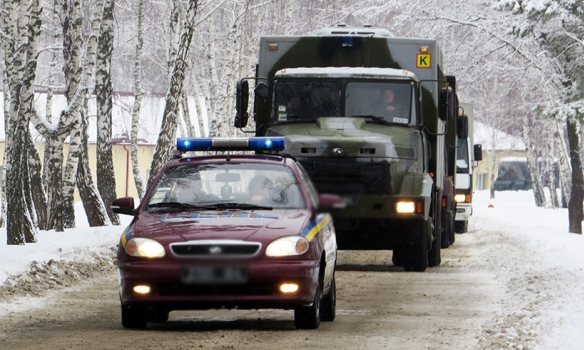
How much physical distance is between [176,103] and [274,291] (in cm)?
1945

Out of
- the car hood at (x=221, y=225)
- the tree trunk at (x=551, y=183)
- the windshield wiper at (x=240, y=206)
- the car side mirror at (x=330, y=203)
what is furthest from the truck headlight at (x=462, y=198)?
the tree trunk at (x=551, y=183)

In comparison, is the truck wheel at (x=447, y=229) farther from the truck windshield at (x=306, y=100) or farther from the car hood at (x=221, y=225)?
the car hood at (x=221, y=225)

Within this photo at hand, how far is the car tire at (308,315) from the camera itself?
10336 mm

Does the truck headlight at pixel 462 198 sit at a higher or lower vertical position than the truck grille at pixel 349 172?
A: lower

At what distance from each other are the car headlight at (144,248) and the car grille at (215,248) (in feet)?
0.46

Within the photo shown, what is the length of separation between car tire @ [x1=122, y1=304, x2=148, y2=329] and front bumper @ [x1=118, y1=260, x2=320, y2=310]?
484 mm

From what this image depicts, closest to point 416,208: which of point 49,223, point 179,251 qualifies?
point 179,251

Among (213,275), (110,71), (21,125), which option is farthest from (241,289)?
(110,71)

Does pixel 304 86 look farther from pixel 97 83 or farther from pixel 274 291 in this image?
pixel 97 83

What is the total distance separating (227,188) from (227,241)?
1.29m

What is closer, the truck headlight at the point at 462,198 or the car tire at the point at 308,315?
the car tire at the point at 308,315

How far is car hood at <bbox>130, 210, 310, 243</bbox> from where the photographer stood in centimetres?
952

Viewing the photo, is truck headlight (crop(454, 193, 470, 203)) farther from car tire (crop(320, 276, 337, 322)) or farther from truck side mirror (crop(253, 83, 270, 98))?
car tire (crop(320, 276, 337, 322))

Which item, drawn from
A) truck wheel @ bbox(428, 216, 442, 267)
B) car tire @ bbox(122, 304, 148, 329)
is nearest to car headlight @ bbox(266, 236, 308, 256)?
car tire @ bbox(122, 304, 148, 329)
